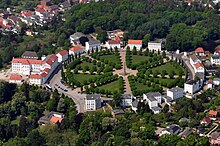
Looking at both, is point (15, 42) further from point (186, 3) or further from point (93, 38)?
point (186, 3)

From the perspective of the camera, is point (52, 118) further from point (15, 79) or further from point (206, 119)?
point (206, 119)

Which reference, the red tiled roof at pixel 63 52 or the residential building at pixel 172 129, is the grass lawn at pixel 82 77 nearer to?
the red tiled roof at pixel 63 52

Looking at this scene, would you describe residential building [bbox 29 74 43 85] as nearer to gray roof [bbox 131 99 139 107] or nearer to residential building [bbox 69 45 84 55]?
residential building [bbox 69 45 84 55]

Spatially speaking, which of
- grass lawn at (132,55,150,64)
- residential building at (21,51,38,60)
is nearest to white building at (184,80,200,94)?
grass lawn at (132,55,150,64)

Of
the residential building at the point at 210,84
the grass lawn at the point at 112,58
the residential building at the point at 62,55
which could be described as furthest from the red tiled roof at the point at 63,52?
the residential building at the point at 210,84

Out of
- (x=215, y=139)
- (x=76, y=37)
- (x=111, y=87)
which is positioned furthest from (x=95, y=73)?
(x=215, y=139)

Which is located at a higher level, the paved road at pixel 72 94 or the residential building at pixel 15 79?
the residential building at pixel 15 79
